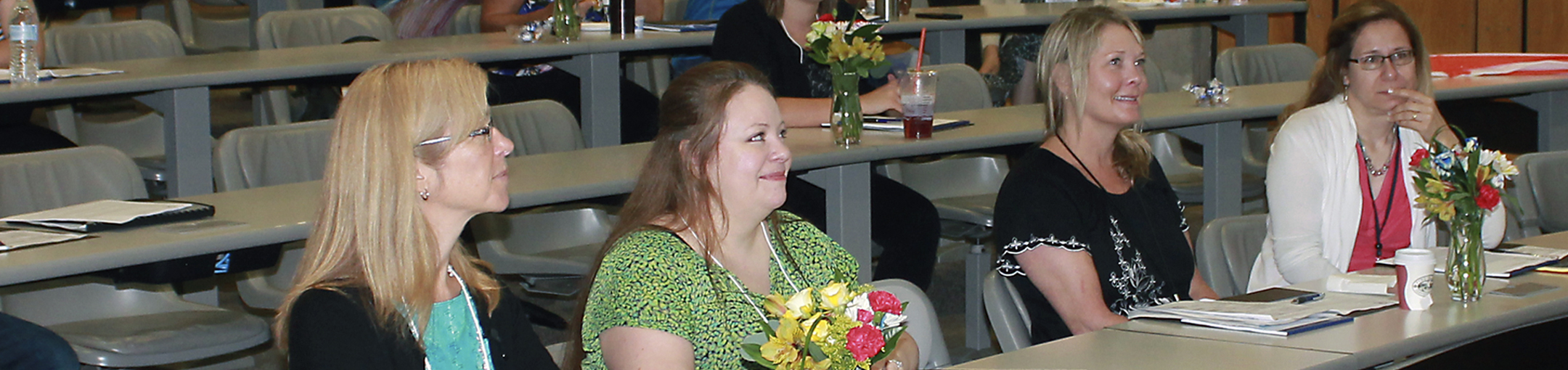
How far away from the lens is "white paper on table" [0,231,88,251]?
2393 mm

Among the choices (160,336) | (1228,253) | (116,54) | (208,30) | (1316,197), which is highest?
(208,30)

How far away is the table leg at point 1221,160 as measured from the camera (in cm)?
404

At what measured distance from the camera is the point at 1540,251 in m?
2.78

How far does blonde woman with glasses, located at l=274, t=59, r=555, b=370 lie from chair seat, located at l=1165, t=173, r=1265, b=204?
113 inches

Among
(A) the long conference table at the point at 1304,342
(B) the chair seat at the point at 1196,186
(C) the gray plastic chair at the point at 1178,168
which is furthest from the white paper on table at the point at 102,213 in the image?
(C) the gray plastic chair at the point at 1178,168

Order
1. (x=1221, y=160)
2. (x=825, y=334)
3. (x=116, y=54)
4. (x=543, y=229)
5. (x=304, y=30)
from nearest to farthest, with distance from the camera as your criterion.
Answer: (x=825, y=334) → (x=543, y=229) → (x=1221, y=160) → (x=116, y=54) → (x=304, y=30)

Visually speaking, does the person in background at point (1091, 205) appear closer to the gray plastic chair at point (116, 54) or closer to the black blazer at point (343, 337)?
the black blazer at point (343, 337)

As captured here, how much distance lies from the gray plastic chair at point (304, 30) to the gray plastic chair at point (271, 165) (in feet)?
5.21

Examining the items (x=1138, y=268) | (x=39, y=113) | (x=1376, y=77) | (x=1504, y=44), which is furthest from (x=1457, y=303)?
(x=1504, y=44)

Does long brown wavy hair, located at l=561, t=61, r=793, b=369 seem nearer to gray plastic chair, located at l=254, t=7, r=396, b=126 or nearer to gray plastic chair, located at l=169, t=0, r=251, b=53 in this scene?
gray plastic chair, located at l=254, t=7, r=396, b=126

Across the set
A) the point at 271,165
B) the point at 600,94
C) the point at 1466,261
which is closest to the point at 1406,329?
the point at 1466,261

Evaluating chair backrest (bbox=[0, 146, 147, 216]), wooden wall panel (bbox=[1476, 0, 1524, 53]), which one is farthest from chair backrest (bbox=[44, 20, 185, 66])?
wooden wall panel (bbox=[1476, 0, 1524, 53])

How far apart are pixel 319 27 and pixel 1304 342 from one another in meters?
3.82

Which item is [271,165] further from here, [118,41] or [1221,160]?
[1221,160]
